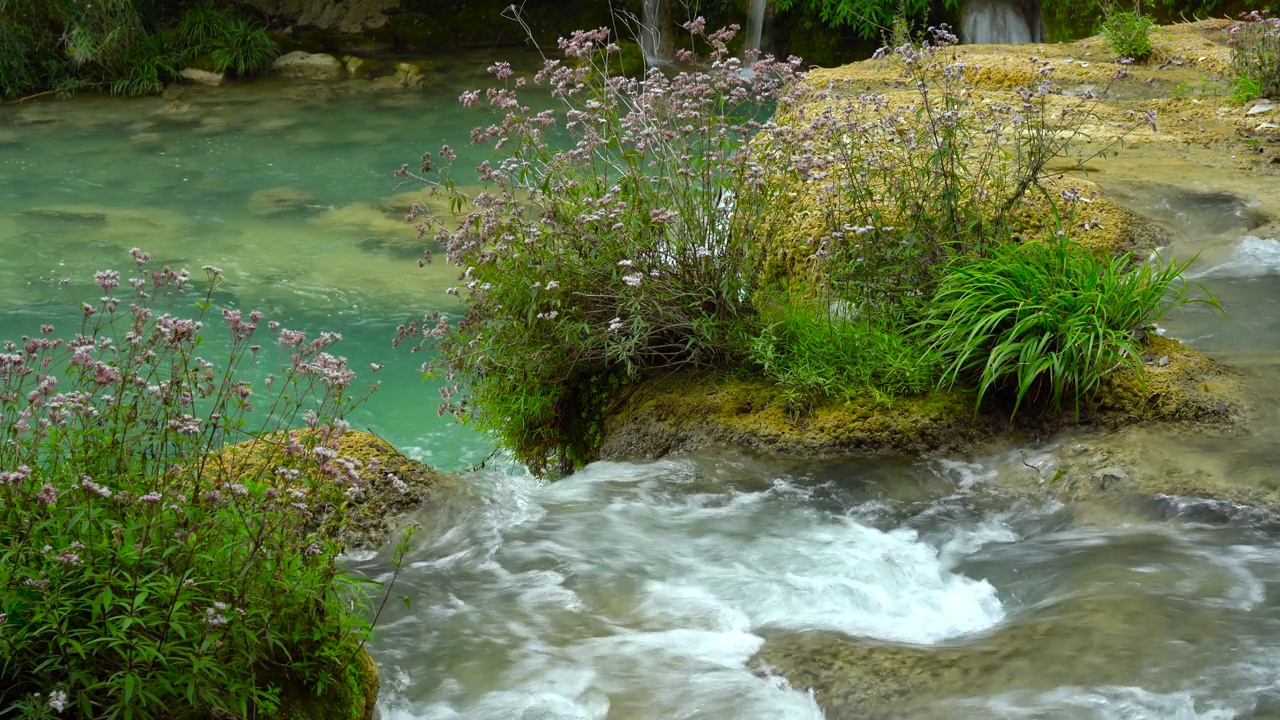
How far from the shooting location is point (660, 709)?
328cm

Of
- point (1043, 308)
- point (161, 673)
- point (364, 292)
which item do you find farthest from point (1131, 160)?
point (161, 673)

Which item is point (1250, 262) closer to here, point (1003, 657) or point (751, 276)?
point (751, 276)

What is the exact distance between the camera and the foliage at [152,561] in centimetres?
257

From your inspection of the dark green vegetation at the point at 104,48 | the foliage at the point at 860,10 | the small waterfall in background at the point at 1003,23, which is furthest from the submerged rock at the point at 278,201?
the small waterfall in background at the point at 1003,23

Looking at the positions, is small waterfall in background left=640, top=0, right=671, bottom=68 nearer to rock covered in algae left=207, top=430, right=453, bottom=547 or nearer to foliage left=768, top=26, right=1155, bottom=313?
foliage left=768, top=26, right=1155, bottom=313

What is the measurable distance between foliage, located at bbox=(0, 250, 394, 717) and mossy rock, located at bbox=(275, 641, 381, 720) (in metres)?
0.02

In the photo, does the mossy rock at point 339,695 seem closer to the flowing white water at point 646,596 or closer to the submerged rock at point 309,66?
the flowing white water at point 646,596

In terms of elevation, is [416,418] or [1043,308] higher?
[1043,308]

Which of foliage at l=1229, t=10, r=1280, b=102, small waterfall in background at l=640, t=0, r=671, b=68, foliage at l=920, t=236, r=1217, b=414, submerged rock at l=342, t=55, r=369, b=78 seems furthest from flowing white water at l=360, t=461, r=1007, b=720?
small waterfall in background at l=640, t=0, r=671, b=68

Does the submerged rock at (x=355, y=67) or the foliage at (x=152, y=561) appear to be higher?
the submerged rock at (x=355, y=67)

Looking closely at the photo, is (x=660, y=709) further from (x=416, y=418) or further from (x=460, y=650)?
(x=416, y=418)

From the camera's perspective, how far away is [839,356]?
509cm

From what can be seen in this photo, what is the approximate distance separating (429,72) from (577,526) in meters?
12.2

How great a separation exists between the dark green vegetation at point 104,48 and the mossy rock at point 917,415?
38.8 feet
